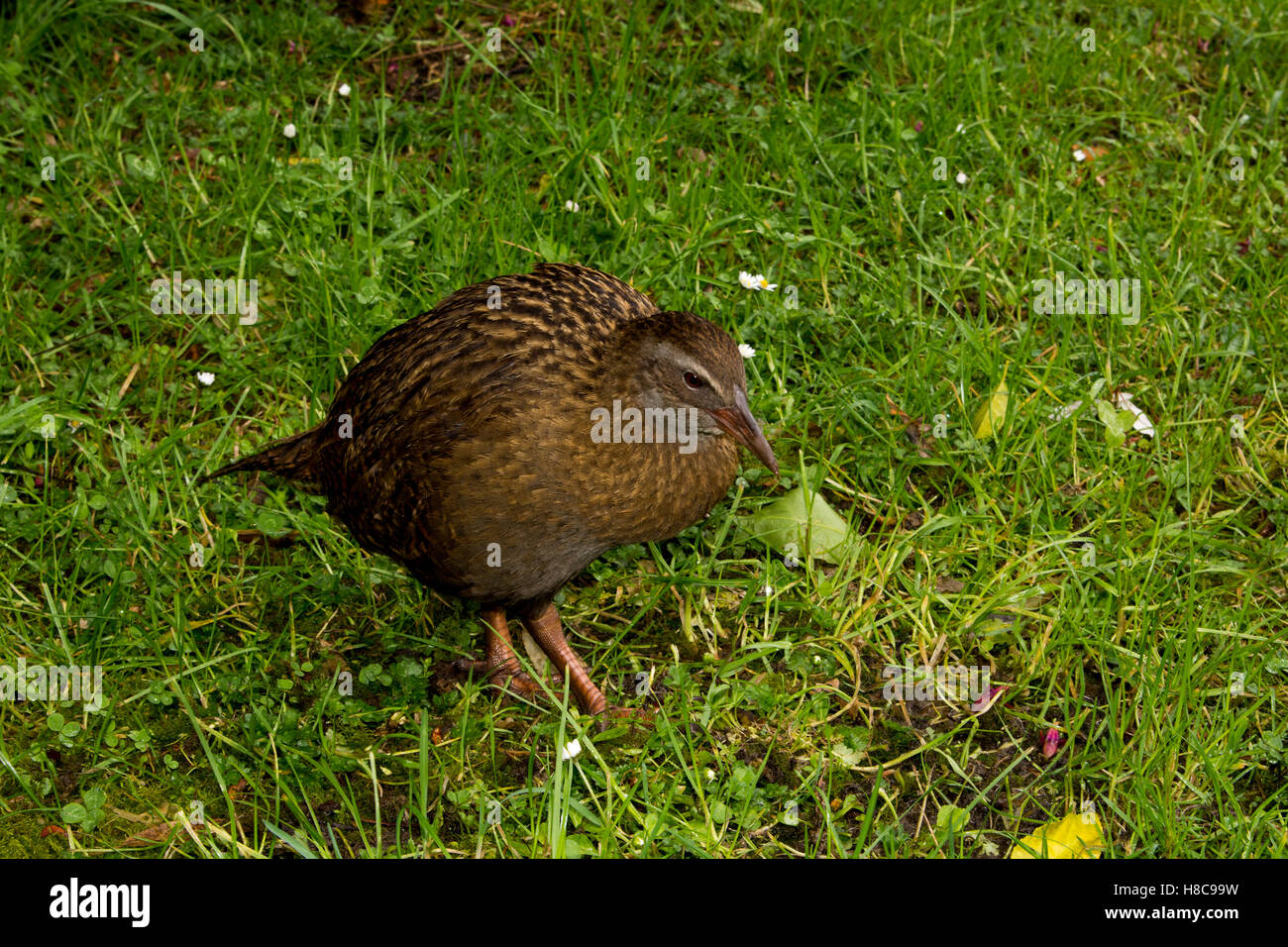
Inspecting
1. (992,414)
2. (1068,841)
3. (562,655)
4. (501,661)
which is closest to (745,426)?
(562,655)

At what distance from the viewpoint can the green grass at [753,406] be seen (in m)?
3.57

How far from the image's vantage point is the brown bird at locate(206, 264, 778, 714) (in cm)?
338

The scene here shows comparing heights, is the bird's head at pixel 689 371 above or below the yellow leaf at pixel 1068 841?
above

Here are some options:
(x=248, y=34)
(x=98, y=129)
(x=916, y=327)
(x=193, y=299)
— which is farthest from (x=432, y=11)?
(x=916, y=327)

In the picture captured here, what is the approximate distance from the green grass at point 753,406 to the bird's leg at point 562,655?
0.10 metres

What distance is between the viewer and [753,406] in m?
4.43

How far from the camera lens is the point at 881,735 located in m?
3.77

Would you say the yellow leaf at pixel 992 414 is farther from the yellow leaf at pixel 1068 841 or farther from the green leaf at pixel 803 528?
the yellow leaf at pixel 1068 841

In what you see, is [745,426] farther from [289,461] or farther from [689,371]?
[289,461]

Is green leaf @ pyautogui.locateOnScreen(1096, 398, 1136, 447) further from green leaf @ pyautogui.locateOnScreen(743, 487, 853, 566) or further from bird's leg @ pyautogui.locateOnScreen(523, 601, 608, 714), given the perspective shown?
bird's leg @ pyautogui.locateOnScreen(523, 601, 608, 714)

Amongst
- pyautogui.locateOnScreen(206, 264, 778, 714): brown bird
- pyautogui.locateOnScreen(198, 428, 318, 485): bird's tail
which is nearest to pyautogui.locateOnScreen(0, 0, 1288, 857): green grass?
pyautogui.locateOnScreen(198, 428, 318, 485): bird's tail

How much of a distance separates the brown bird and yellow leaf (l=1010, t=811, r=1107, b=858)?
4.16ft

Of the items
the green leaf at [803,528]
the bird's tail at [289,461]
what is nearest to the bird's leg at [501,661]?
the bird's tail at [289,461]

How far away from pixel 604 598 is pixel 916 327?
155cm
